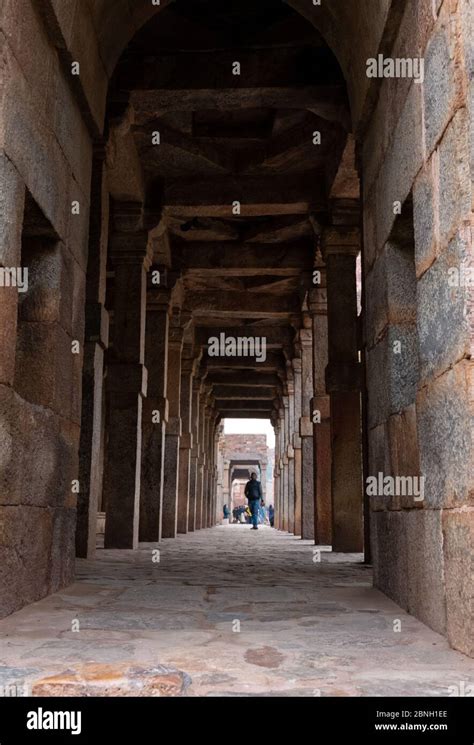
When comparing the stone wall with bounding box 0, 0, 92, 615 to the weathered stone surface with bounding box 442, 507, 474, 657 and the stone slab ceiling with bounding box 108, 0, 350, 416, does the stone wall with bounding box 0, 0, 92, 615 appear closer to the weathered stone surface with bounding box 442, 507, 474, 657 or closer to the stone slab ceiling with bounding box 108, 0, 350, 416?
the weathered stone surface with bounding box 442, 507, 474, 657

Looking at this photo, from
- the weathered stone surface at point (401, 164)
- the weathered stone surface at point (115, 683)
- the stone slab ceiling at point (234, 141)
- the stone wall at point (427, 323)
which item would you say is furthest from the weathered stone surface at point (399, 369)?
the stone slab ceiling at point (234, 141)

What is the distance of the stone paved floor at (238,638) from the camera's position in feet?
8.46

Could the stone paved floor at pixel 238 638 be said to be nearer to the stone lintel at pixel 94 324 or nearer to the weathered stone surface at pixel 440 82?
the weathered stone surface at pixel 440 82

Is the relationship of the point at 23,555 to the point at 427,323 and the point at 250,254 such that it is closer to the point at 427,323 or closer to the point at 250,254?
the point at 427,323

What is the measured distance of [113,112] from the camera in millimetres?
8258

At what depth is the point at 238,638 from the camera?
132 inches

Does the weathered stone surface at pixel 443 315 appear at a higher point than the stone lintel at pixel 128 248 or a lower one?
lower

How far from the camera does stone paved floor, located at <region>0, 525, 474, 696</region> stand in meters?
2.58

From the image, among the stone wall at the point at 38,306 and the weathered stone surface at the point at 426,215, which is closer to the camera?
the weathered stone surface at the point at 426,215

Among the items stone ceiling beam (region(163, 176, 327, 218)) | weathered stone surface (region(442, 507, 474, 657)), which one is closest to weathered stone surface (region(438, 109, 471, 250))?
weathered stone surface (region(442, 507, 474, 657))

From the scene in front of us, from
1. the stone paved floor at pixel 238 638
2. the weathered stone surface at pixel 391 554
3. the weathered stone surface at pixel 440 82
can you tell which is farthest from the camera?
the weathered stone surface at pixel 391 554

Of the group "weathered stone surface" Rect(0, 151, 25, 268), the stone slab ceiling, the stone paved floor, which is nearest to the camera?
the stone paved floor
